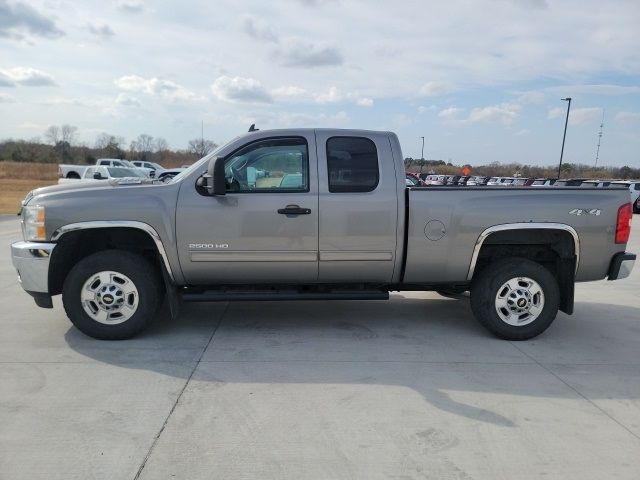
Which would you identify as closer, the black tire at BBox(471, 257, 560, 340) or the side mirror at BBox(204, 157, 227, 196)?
the side mirror at BBox(204, 157, 227, 196)

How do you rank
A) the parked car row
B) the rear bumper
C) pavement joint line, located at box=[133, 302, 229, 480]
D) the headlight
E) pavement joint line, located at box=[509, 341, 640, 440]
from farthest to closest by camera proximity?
the parked car row → the rear bumper → the headlight → pavement joint line, located at box=[509, 341, 640, 440] → pavement joint line, located at box=[133, 302, 229, 480]

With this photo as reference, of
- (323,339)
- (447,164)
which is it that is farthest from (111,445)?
(447,164)

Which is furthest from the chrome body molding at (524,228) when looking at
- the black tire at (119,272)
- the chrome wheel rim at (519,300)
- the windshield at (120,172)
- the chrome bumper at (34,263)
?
the windshield at (120,172)

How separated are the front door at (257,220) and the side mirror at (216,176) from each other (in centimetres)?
15

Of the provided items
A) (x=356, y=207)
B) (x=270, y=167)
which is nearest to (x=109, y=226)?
(x=270, y=167)

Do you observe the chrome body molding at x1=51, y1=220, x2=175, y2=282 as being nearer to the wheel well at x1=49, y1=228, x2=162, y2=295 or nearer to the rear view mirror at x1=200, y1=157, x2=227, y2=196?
the wheel well at x1=49, y1=228, x2=162, y2=295

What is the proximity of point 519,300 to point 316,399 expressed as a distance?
2.47m

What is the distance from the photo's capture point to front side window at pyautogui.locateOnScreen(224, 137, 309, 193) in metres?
4.94

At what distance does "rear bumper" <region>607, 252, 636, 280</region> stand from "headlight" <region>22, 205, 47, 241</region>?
5435 mm

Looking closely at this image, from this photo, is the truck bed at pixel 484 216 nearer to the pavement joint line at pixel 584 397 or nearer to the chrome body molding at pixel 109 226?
the pavement joint line at pixel 584 397

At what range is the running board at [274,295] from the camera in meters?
4.96

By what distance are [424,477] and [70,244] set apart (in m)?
3.81

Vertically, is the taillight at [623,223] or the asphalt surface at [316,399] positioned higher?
the taillight at [623,223]

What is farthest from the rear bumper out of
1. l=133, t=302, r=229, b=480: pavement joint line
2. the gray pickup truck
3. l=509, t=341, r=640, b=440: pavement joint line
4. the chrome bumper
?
the chrome bumper
